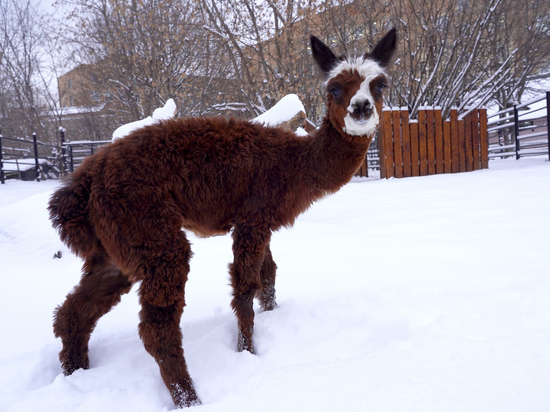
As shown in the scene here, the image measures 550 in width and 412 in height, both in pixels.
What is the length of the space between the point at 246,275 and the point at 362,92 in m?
1.56

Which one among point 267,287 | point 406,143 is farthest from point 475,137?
point 267,287

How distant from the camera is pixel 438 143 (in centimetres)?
1141

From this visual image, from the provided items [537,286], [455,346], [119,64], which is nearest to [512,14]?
[119,64]

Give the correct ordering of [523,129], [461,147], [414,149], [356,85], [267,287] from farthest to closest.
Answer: [523,129] → [461,147] → [414,149] → [267,287] → [356,85]

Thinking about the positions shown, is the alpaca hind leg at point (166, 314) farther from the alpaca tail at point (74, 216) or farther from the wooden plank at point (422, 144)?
the wooden plank at point (422, 144)

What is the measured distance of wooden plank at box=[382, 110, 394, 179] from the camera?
10914mm

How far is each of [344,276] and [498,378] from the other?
200 cm

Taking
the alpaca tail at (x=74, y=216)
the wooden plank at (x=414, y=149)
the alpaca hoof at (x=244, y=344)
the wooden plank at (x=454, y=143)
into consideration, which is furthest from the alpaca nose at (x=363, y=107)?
the wooden plank at (x=454, y=143)

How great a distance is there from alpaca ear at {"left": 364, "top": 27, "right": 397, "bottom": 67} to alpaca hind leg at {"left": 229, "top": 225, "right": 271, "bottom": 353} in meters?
1.68

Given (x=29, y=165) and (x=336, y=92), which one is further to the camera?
(x=29, y=165)

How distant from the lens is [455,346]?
7.45 ft

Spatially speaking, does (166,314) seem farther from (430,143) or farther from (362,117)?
(430,143)

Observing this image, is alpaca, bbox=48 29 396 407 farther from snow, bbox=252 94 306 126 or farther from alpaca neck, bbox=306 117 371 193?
snow, bbox=252 94 306 126

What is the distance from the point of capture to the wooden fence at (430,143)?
1102cm
